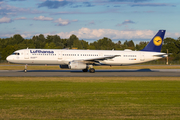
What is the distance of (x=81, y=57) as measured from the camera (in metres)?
36.7

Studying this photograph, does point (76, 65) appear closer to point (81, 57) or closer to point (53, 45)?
point (81, 57)

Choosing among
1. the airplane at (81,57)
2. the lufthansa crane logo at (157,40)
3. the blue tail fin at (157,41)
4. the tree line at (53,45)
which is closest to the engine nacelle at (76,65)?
the airplane at (81,57)

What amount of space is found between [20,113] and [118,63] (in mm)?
29448

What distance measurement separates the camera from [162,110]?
11.0 meters

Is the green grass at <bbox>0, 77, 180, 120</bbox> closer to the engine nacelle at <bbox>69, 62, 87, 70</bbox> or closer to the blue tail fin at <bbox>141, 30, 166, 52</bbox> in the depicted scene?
the engine nacelle at <bbox>69, 62, 87, 70</bbox>

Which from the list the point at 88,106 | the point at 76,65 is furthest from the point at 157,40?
the point at 88,106

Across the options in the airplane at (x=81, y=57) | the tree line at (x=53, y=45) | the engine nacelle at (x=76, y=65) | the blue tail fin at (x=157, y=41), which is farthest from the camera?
the tree line at (x=53, y=45)

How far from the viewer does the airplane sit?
1368 inches

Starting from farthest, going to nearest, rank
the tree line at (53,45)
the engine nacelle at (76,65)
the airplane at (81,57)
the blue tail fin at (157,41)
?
1. the tree line at (53,45)
2. the blue tail fin at (157,41)
3. the airplane at (81,57)
4. the engine nacelle at (76,65)

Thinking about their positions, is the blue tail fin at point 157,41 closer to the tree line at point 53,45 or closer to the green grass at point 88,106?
the green grass at point 88,106

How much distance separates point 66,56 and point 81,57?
255 centimetres

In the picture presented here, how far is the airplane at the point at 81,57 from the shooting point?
3475cm

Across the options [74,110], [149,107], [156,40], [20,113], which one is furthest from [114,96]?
[156,40]

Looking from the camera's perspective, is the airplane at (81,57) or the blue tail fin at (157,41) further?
the blue tail fin at (157,41)
